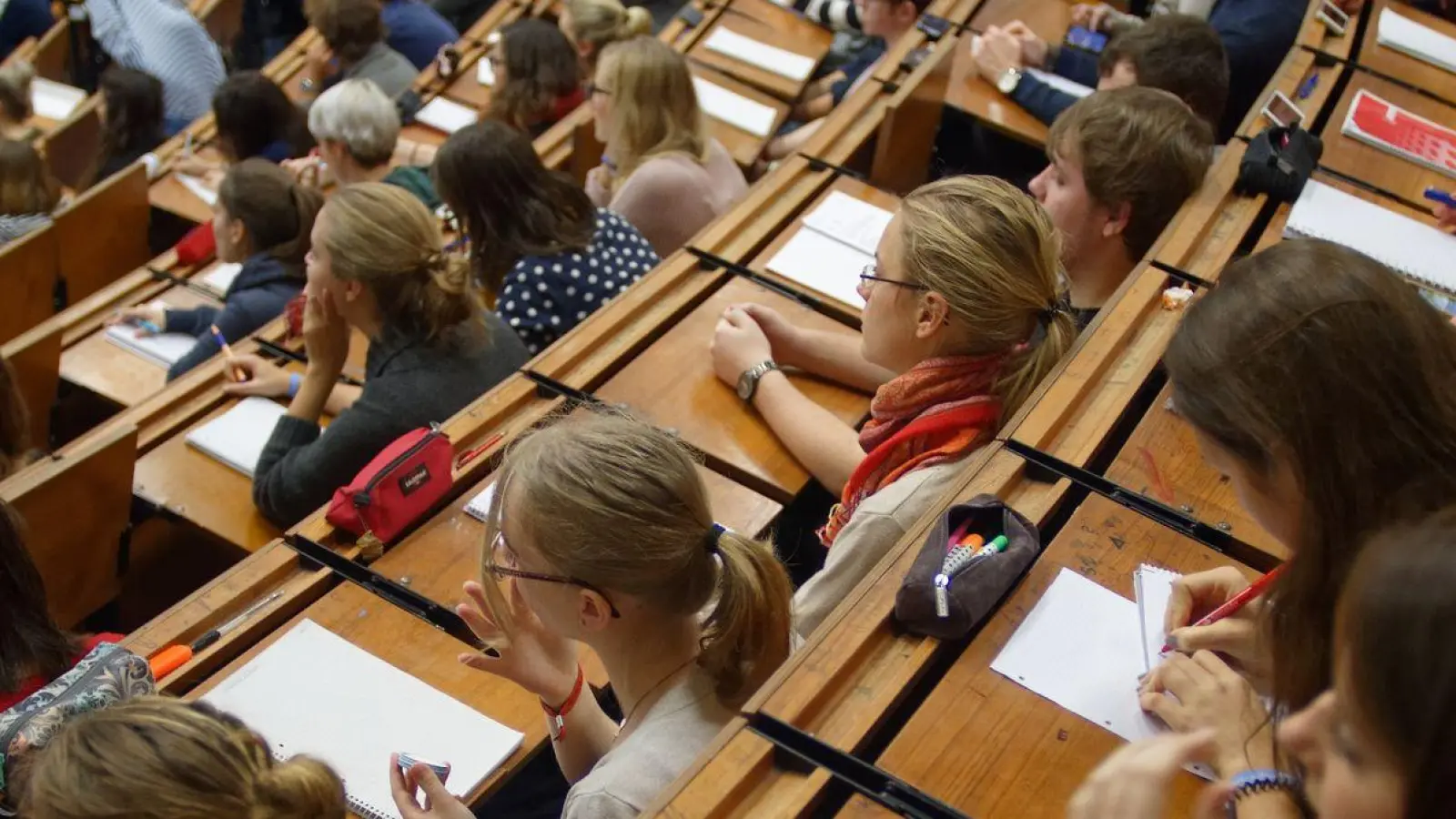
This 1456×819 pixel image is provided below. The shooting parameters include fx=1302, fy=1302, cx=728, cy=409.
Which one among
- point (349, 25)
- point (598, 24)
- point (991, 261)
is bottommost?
point (349, 25)

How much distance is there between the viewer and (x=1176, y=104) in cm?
233

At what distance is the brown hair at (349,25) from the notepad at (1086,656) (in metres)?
3.86

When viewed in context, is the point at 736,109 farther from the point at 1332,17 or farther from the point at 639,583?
the point at 639,583

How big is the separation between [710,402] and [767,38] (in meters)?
2.55

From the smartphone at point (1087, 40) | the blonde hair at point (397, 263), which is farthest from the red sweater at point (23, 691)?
the smartphone at point (1087, 40)

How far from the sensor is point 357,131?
3.72 meters

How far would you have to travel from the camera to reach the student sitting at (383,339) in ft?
7.56

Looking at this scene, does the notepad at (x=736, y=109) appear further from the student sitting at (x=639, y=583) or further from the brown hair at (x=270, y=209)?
the student sitting at (x=639, y=583)

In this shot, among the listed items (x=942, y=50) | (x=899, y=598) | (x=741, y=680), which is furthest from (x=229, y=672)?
(x=942, y=50)

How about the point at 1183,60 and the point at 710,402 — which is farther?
the point at 1183,60

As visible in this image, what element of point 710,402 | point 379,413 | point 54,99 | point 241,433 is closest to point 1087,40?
point 710,402

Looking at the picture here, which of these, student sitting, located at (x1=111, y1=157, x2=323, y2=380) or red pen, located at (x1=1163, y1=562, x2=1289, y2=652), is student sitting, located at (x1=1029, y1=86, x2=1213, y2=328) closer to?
red pen, located at (x1=1163, y1=562, x2=1289, y2=652)

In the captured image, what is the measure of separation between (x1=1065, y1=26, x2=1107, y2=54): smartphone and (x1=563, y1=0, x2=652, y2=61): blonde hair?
4.51ft

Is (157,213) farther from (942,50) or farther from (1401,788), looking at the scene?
(1401,788)
